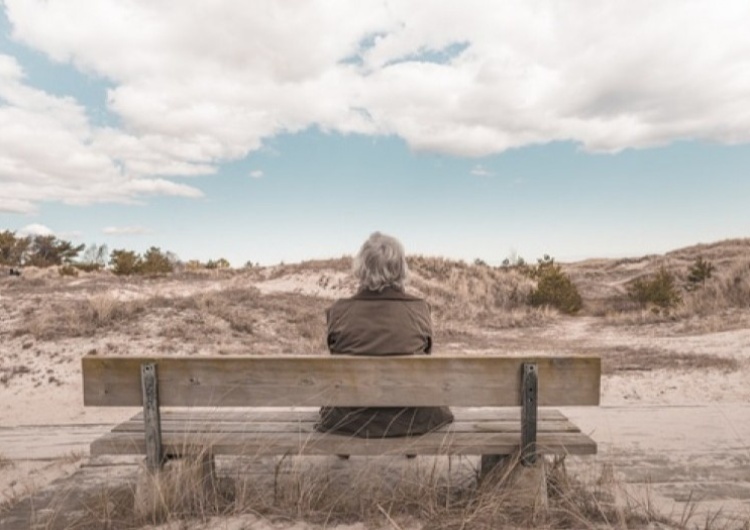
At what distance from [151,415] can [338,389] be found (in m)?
1.04

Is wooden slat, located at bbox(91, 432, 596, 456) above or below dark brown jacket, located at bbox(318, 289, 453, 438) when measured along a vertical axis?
below

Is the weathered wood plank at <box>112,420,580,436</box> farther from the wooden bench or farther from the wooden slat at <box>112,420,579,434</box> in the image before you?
the wooden bench

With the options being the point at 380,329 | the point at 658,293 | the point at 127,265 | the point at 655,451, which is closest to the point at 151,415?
the point at 380,329

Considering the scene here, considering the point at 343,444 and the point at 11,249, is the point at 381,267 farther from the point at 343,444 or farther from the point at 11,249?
the point at 11,249

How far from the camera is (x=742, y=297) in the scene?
15.4 m

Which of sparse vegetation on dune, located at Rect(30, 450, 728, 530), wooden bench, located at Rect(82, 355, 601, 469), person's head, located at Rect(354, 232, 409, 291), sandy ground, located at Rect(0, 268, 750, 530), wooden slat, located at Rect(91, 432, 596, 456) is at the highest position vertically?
person's head, located at Rect(354, 232, 409, 291)

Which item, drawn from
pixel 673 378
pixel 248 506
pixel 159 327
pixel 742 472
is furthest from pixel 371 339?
pixel 159 327

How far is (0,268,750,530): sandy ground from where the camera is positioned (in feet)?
13.0

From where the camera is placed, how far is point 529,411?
3043mm

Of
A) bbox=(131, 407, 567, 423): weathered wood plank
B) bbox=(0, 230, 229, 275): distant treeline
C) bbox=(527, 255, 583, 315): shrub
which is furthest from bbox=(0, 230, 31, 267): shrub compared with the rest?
bbox=(131, 407, 567, 423): weathered wood plank

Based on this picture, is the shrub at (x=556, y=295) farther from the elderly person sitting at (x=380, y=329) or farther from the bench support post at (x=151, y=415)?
the bench support post at (x=151, y=415)

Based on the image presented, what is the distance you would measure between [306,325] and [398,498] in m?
9.82

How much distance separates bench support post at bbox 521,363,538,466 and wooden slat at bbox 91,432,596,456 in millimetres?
57

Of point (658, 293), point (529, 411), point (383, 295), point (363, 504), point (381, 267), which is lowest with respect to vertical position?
point (658, 293)
